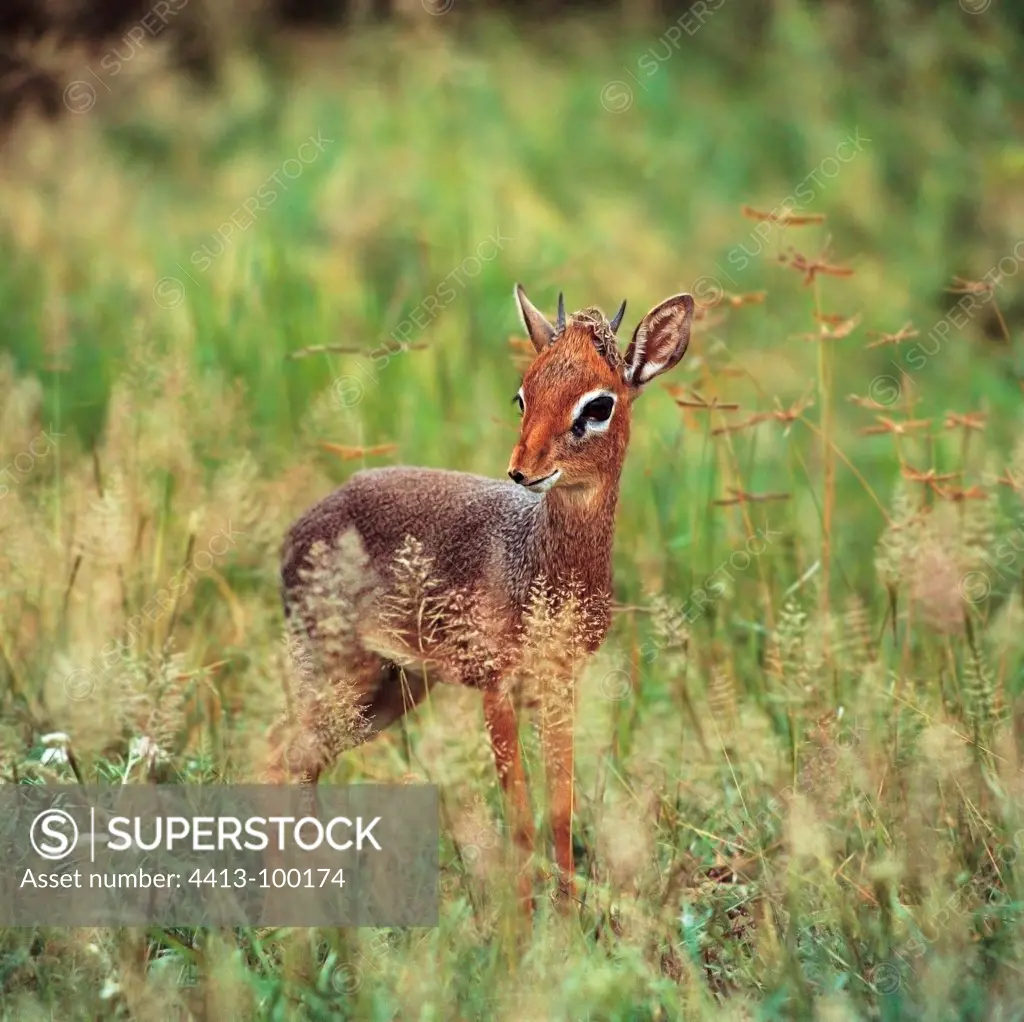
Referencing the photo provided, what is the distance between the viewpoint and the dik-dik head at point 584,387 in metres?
4.55

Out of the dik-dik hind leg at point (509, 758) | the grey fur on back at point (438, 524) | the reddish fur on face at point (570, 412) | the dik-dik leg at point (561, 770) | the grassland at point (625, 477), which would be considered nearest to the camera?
the grassland at point (625, 477)

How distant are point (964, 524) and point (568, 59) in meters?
8.25

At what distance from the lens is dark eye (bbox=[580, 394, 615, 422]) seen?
463cm

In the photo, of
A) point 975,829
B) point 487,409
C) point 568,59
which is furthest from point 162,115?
point 975,829

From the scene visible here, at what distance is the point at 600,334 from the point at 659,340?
0.18m

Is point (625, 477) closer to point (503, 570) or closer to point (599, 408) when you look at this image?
point (503, 570)

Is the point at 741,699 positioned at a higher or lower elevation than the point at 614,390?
lower

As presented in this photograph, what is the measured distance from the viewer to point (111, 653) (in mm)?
5609

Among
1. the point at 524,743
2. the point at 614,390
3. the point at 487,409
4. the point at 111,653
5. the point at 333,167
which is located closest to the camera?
the point at 614,390

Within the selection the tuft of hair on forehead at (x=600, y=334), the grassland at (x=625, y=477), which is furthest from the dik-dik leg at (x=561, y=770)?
the tuft of hair on forehead at (x=600, y=334)

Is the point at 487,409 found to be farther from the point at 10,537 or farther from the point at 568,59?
the point at 568,59

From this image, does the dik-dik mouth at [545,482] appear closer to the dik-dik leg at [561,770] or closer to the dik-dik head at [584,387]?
the dik-dik head at [584,387]

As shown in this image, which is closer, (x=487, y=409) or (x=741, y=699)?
(x=741, y=699)

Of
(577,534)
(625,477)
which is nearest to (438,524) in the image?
(577,534)
